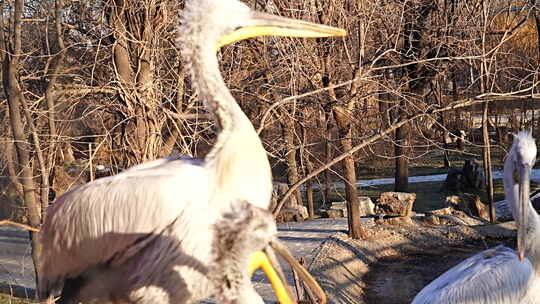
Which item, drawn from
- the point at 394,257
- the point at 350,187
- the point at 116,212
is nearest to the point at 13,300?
the point at 350,187

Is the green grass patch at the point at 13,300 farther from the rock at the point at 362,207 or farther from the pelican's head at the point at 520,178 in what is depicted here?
the rock at the point at 362,207

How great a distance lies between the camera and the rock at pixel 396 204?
1130cm

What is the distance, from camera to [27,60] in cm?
582

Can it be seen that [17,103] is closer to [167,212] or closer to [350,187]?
[167,212]

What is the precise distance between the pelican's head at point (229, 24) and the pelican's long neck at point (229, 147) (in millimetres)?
54

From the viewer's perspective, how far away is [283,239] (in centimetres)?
993

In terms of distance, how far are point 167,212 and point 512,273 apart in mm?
3369

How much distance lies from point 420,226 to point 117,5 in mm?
7217

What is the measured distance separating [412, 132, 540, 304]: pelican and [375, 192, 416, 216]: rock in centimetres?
639

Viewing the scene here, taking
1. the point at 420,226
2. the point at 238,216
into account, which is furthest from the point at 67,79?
the point at 420,226

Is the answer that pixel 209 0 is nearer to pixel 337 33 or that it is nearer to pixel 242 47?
pixel 337 33

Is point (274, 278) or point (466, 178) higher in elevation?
point (274, 278)

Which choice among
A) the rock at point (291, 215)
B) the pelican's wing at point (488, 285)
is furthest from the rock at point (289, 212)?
the pelican's wing at point (488, 285)

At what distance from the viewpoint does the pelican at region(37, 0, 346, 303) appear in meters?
2.09
